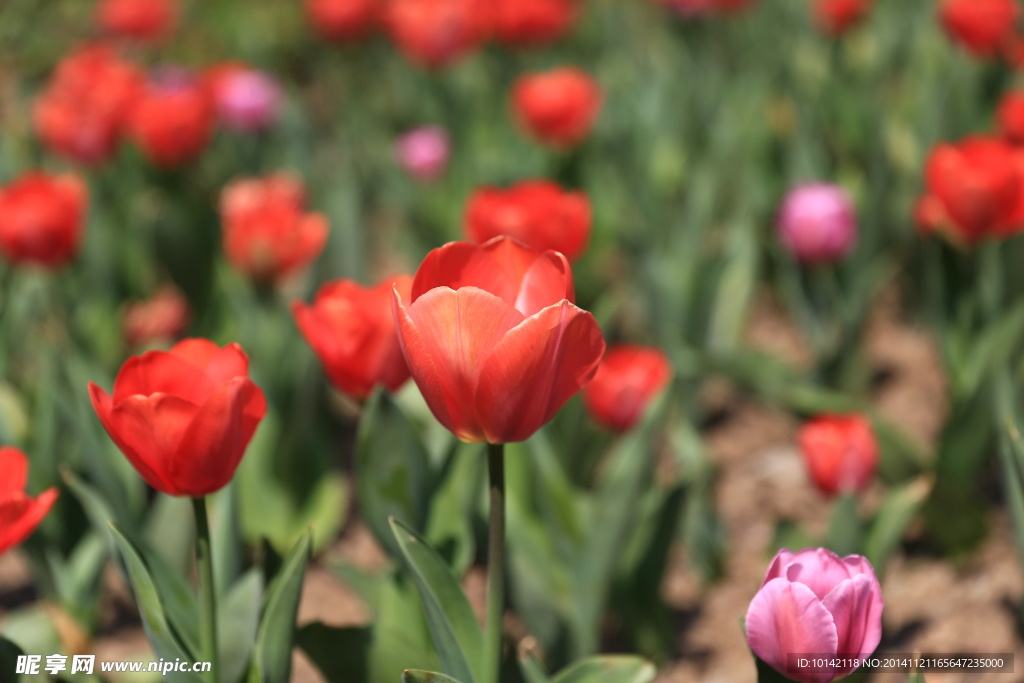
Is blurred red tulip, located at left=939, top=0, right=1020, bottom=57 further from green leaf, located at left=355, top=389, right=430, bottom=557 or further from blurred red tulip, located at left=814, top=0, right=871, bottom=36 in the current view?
green leaf, located at left=355, top=389, right=430, bottom=557

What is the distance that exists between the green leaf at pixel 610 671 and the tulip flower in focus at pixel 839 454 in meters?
0.54

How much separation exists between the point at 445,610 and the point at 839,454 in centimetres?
75

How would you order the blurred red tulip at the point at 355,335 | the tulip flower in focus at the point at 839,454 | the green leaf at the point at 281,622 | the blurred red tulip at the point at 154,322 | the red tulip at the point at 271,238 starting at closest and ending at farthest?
the green leaf at the point at 281,622 → the blurred red tulip at the point at 355,335 → the tulip flower in focus at the point at 839,454 → the red tulip at the point at 271,238 → the blurred red tulip at the point at 154,322

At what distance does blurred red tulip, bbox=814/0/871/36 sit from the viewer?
10.2 feet

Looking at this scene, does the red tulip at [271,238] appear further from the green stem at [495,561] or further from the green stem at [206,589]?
the green stem at [495,561]

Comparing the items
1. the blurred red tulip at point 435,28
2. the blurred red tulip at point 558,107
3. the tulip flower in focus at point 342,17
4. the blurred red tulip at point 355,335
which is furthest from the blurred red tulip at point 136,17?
the blurred red tulip at point 355,335

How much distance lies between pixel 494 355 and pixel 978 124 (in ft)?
7.07

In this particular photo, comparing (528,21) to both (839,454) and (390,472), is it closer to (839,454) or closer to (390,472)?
(839,454)

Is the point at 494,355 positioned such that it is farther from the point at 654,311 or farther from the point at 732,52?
the point at 732,52

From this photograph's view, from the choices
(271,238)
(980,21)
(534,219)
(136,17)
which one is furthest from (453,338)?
(136,17)

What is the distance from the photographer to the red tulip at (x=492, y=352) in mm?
821

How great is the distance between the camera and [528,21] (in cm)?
345

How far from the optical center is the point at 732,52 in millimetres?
3793

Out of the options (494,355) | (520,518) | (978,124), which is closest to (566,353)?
(494,355)
